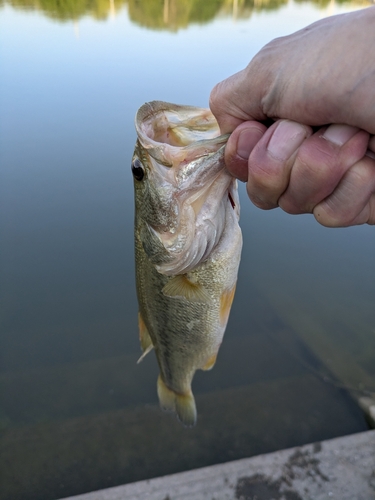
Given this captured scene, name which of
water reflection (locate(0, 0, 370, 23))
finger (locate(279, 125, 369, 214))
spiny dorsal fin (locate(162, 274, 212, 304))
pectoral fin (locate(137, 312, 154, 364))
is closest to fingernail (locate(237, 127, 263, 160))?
finger (locate(279, 125, 369, 214))

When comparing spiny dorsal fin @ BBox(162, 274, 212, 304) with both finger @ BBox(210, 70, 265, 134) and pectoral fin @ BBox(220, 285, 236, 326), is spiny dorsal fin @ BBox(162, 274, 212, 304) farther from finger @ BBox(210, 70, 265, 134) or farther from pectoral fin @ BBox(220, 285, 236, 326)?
finger @ BBox(210, 70, 265, 134)

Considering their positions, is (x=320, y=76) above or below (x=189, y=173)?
above

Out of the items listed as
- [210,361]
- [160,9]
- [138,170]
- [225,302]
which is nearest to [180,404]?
[210,361]

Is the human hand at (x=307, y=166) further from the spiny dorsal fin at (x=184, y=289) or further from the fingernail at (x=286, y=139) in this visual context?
the spiny dorsal fin at (x=184, y=289)

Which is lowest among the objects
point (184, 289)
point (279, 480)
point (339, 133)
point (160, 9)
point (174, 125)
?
point (279, 480)

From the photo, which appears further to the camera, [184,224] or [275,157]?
[184,224]

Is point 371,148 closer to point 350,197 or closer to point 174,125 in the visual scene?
point 350,197

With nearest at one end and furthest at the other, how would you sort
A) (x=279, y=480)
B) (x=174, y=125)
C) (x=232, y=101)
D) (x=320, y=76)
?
(x=320, y=76)
(x=232, y=101)
(x=174, y=125)
(x=279, y=480)

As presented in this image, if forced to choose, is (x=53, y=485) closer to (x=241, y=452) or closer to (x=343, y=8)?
(x=241, y=452)
